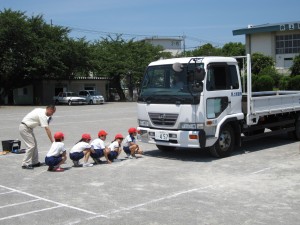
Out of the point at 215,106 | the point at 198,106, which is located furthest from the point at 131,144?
→ the point at 215,106

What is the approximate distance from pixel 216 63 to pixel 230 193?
4.30 metres

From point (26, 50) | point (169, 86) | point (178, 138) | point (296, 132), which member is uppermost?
point (26, 50)

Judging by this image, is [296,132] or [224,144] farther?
[296,132]

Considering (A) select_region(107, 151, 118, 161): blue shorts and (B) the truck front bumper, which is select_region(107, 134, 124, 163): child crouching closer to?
(A) select_region(107, 151, 118, 161): blue shorts

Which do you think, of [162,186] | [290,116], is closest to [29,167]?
[162,186]

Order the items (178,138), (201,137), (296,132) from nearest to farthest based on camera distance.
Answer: (201,137) < (178,138) < (296,132)

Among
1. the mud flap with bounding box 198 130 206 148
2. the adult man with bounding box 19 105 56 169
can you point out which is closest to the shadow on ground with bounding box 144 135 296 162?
the mud flap with bounding box 198 130 206 148

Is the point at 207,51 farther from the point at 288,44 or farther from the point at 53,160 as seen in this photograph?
the point at 53,160

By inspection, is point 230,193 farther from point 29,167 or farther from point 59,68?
point 59,68

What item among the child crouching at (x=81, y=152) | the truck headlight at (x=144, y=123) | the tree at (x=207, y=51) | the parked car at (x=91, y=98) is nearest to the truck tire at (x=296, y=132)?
the truck headlight at (x=144, y=123)

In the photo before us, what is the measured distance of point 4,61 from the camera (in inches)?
1734

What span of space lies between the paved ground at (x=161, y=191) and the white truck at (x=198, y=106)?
62 centimetres

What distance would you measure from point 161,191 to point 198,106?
125 inches

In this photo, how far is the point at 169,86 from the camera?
10969mm
